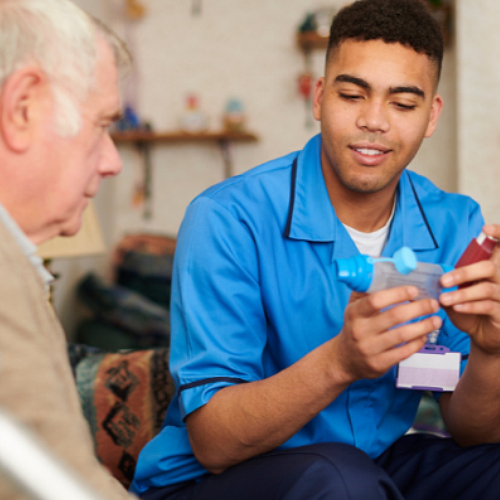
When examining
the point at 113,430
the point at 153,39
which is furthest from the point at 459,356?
the point at 153,39

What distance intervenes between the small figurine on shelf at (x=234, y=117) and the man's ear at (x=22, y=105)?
2.96 meters

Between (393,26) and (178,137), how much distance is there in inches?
101

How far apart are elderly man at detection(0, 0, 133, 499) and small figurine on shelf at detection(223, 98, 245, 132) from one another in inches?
111

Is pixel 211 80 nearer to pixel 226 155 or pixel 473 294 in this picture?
pixel 226 155

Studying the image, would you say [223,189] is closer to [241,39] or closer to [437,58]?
[437,58]

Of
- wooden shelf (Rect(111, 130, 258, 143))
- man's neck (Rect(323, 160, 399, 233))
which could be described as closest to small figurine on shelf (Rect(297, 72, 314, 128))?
wooden shelf (Rect(111, 130, 258, 143))

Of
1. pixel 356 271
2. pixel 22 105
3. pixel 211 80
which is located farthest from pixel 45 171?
pixel 211 80

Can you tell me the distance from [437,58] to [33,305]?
3.45ft

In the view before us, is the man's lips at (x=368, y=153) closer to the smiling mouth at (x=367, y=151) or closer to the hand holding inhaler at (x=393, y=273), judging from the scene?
the smiling mouth at (x=367, y=151)

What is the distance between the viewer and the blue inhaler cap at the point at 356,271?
0.73m

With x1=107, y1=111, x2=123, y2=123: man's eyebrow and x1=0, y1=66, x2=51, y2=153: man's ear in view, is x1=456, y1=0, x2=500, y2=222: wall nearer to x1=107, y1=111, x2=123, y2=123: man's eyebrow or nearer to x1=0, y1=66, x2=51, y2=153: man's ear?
x1=107, y1=111, x2=123, y2=123: man's eyebrow

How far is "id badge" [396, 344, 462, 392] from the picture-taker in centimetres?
113

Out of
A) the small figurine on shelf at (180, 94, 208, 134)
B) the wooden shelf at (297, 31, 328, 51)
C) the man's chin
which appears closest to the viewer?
the man's chin

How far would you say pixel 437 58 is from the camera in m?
1.26
